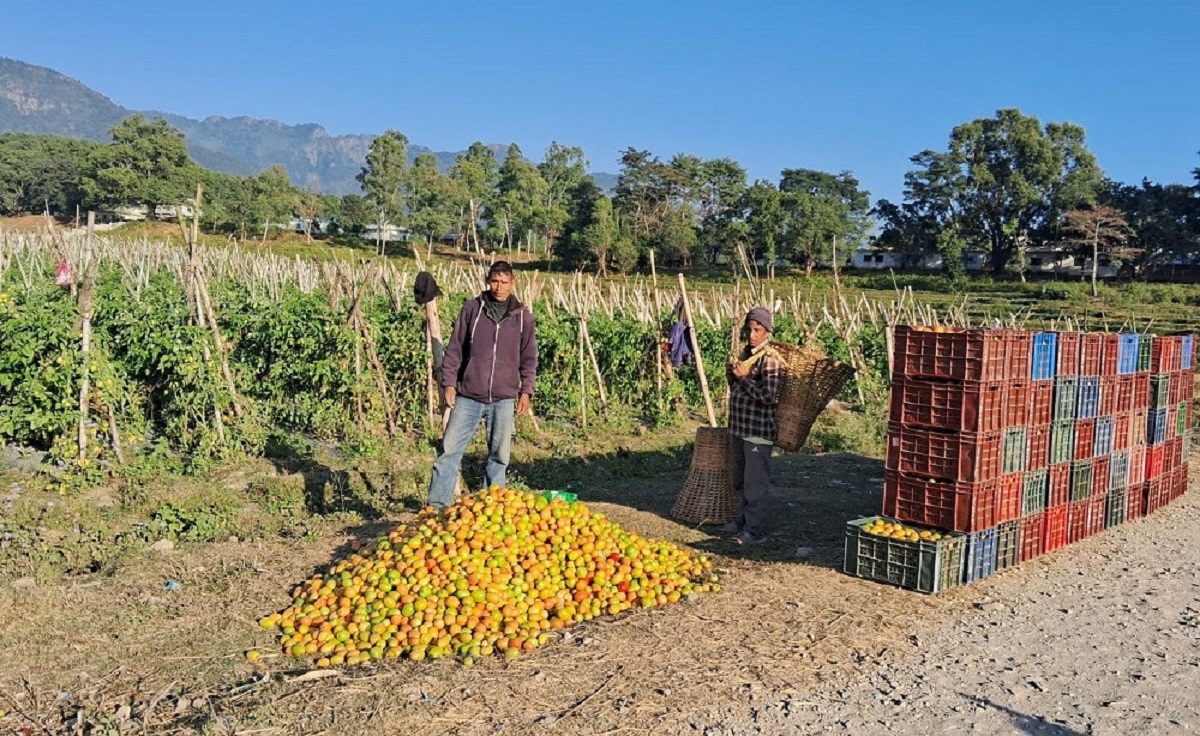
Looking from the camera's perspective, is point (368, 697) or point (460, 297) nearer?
point (368, 697)

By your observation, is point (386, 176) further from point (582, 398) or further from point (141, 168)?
point (582, 398)

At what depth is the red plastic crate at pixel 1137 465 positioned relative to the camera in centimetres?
729

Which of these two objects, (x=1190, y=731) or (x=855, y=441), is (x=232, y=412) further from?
(x=1190, y=731)

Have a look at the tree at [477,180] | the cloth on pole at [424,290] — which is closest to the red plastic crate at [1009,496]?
the cloth on pole at [424,290]

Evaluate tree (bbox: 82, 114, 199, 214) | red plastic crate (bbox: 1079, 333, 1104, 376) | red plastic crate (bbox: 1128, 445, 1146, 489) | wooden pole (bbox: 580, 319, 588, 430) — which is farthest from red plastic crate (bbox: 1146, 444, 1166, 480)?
tree (bbox: 82, 114, 199, 214)

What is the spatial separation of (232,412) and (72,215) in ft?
249

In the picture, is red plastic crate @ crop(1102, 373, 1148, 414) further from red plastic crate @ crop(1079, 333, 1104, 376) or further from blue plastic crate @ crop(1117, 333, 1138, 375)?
red plastic crate @ crop(1079, 333, 1104, 376)

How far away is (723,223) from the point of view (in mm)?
54031

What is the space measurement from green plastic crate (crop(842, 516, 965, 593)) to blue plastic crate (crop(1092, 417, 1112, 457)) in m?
2.03

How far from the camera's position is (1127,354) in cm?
709

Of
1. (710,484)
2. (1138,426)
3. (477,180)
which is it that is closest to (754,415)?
(710,484)

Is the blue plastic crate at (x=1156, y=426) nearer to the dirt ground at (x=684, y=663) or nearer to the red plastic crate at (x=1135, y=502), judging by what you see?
the red plastic crate at (x=1135, y=502)

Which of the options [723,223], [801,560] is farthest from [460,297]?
[723,223]

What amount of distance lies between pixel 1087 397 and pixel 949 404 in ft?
5.86
